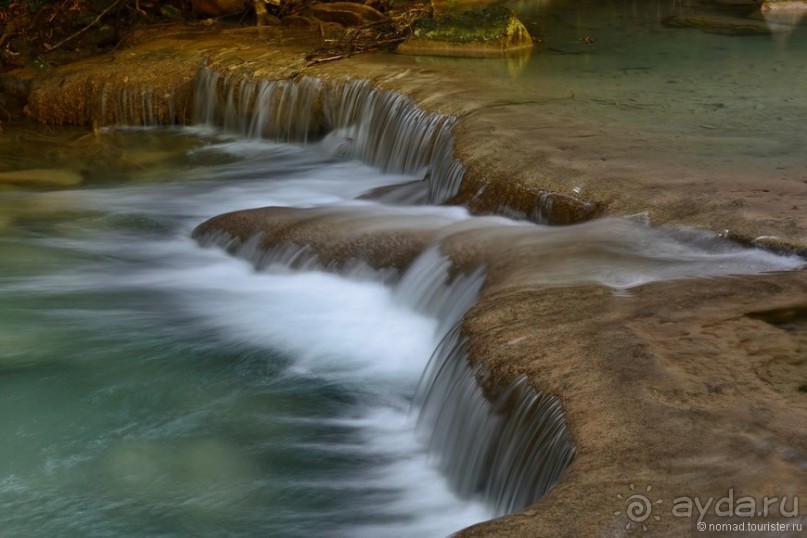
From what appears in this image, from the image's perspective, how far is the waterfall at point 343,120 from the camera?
810 cm

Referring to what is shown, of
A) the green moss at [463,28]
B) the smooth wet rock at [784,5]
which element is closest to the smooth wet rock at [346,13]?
the green moss at [463,28]

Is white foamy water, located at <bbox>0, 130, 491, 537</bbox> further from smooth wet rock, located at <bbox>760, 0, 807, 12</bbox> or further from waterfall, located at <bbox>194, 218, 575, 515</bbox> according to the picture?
smooth wet rock, located at <bbox>760, 0, 807, 12</bbox>

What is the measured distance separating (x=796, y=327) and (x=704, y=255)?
1104mm

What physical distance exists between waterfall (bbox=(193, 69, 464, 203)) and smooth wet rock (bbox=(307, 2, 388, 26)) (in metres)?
1.83

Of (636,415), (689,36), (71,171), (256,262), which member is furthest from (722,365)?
(689,36)

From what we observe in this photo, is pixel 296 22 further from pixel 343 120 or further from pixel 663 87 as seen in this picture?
pixel 663 87

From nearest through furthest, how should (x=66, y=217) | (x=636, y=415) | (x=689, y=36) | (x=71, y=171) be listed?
(x=636, y=415), (x=66, y=217), (x=71, y=171), (x=689, y=36)

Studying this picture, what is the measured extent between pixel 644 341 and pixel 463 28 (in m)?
7.28

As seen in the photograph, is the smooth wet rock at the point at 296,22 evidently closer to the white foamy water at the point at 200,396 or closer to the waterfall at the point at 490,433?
the white foamy water at the point at 200,396

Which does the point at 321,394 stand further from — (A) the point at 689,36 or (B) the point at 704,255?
(A) the point at 689,36

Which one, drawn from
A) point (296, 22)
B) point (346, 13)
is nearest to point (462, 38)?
point (346, 13)

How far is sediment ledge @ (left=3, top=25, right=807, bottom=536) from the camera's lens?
3.12m

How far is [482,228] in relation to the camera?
6.22 metres

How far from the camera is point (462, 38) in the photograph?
10.8 m
